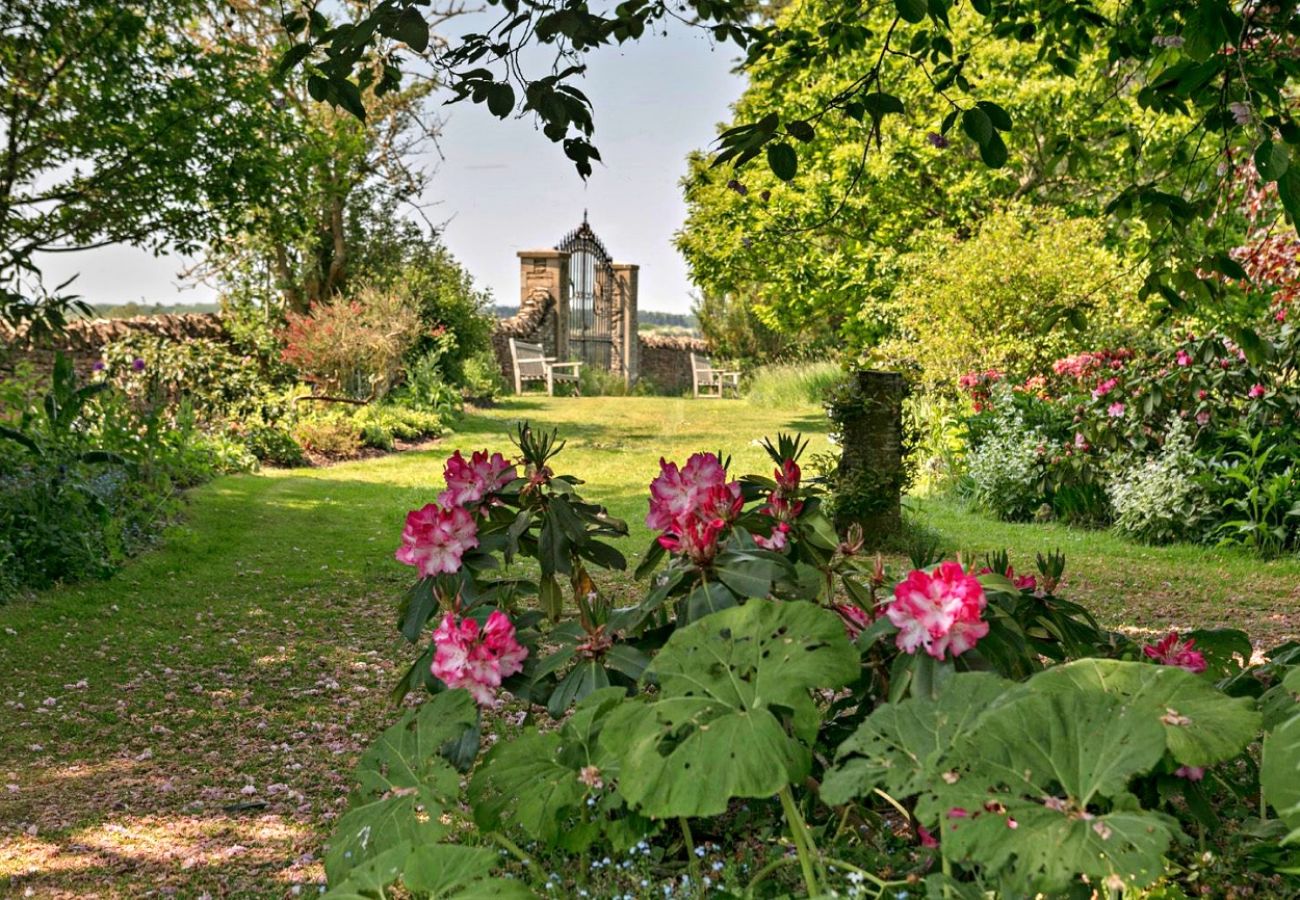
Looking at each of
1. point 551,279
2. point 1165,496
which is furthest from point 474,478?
point 551,279

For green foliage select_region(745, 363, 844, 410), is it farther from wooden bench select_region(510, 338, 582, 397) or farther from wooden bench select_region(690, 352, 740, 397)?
wooden bench select_region(510, 338, 582, 397)

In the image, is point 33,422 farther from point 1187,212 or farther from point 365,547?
point 1187,212

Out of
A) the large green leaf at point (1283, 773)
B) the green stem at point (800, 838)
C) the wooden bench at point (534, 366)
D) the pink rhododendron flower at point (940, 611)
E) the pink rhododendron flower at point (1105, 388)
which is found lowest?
the green stem at point (800, 838)

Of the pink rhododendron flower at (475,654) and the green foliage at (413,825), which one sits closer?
the green foliage at (413,825)

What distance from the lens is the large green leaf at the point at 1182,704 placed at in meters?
1.65

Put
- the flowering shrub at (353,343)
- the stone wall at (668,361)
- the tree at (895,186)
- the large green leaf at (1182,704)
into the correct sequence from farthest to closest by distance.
A: 1. the stone wall at (668,361)
2. the tree at (895,186)
3. the flowering shrub at (353,343)
4. the large green leaf at (1182,704)

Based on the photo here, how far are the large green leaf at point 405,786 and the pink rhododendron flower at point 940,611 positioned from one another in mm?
816

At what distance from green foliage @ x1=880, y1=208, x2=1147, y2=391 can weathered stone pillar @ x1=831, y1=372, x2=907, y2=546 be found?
3.82 metres

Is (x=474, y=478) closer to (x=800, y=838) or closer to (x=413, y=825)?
(x=413, y=825)

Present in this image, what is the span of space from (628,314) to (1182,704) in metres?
23.4

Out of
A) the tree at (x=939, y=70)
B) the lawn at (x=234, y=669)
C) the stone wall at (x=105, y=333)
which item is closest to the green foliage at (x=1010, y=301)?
the lawn at (x=234, y=669)

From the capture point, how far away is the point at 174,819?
2939mm

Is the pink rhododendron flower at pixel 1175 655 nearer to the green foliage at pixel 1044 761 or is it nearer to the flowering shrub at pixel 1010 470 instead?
the green foliage at pixel 1044 761

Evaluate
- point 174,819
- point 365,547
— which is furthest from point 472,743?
point 365,547
